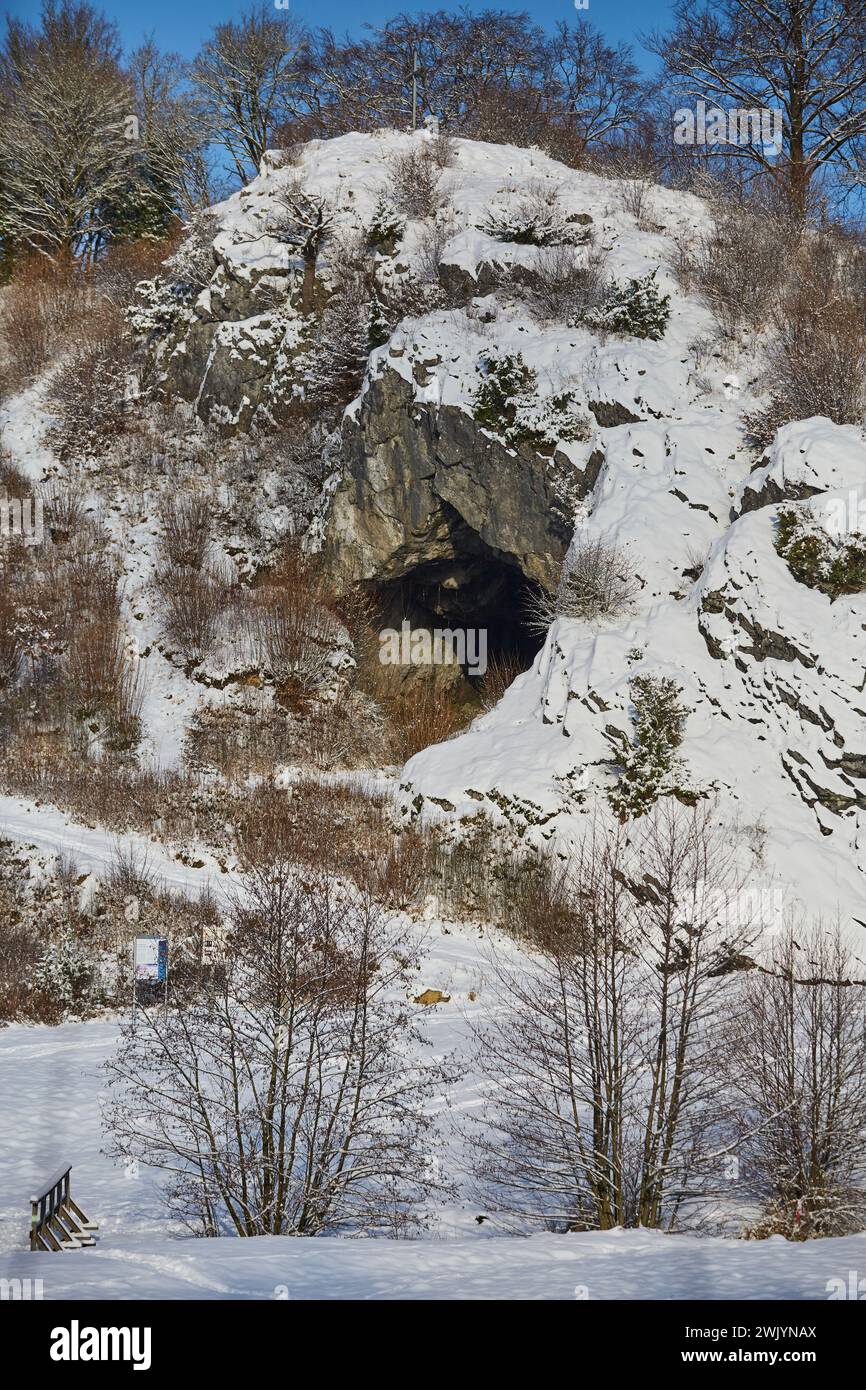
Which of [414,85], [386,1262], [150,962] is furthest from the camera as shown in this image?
[414,85]

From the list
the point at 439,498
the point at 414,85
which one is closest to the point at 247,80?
the point at 414,85

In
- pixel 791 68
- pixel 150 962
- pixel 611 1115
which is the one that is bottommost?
pixel 611 1115

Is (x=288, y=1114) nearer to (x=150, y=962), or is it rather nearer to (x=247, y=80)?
(x=150, y=962)

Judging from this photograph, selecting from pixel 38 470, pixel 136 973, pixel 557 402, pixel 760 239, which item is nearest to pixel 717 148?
pixel 760 239

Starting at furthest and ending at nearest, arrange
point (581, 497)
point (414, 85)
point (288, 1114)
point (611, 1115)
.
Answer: point (414, 85), point (581, 497), point (288, 1114), point (611, 1115)

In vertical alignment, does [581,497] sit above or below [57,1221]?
above

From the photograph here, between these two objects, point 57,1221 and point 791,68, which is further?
point 791,68

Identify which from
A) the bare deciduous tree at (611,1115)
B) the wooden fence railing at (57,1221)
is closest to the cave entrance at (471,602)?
the bare deciduous tree at (611,1115)

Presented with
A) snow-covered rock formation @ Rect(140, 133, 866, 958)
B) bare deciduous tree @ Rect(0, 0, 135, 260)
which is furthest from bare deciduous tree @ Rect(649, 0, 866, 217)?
bare deciduous tree @ Rect(0, 0, 135, 260)
